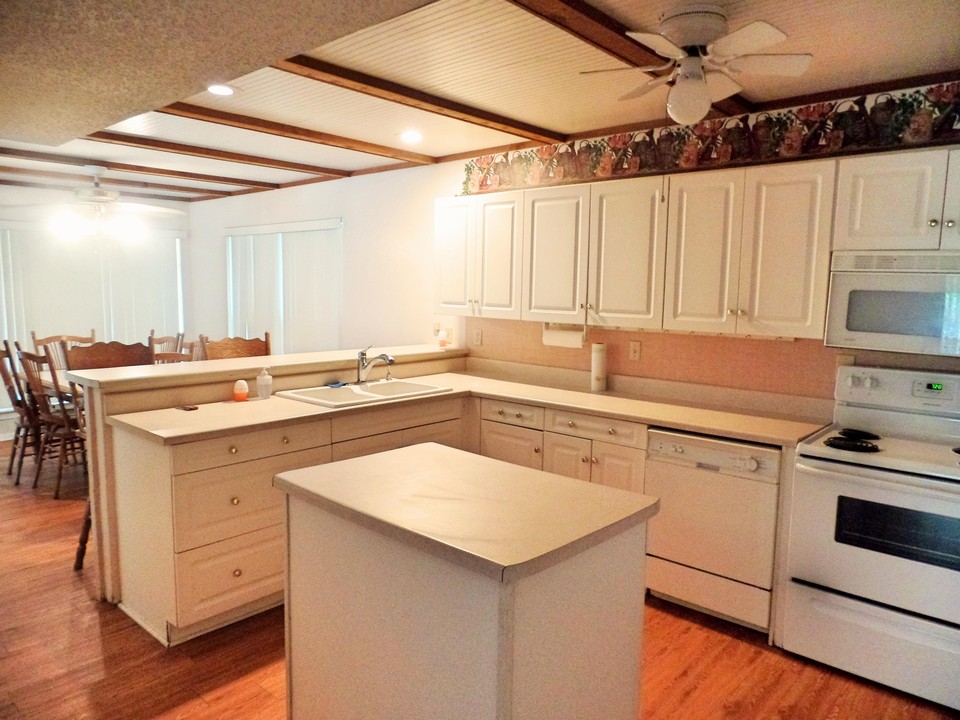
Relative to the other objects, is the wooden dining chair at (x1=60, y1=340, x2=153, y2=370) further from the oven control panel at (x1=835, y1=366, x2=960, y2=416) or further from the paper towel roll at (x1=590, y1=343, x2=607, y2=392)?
the oven control panel at (x1=835, y1=366, x2=960, y2=416)

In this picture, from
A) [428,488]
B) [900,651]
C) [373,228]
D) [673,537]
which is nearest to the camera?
[428,488]

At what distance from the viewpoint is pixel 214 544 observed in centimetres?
257

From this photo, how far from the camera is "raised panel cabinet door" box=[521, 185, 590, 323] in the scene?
3375 mm

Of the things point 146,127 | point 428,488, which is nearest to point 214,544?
point 428,488

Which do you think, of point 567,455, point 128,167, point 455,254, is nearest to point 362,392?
point 455,254

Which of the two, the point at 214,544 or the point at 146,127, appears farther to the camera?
the point at 146,127

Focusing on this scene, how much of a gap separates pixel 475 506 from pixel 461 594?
276 millimetres

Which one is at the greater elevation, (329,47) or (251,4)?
(329,47)

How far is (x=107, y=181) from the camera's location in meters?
5.59

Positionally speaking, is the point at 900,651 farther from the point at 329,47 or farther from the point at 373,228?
the point at 373,228

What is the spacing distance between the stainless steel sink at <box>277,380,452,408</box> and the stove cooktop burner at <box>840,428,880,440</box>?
1.93 meters

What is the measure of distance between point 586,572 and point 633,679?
40 centimetres

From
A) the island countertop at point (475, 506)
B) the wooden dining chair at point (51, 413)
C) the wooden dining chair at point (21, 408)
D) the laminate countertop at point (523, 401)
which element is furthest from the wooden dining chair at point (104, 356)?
the island countertop at point (475, 506)

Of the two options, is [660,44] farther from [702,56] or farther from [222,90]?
[222,90]
